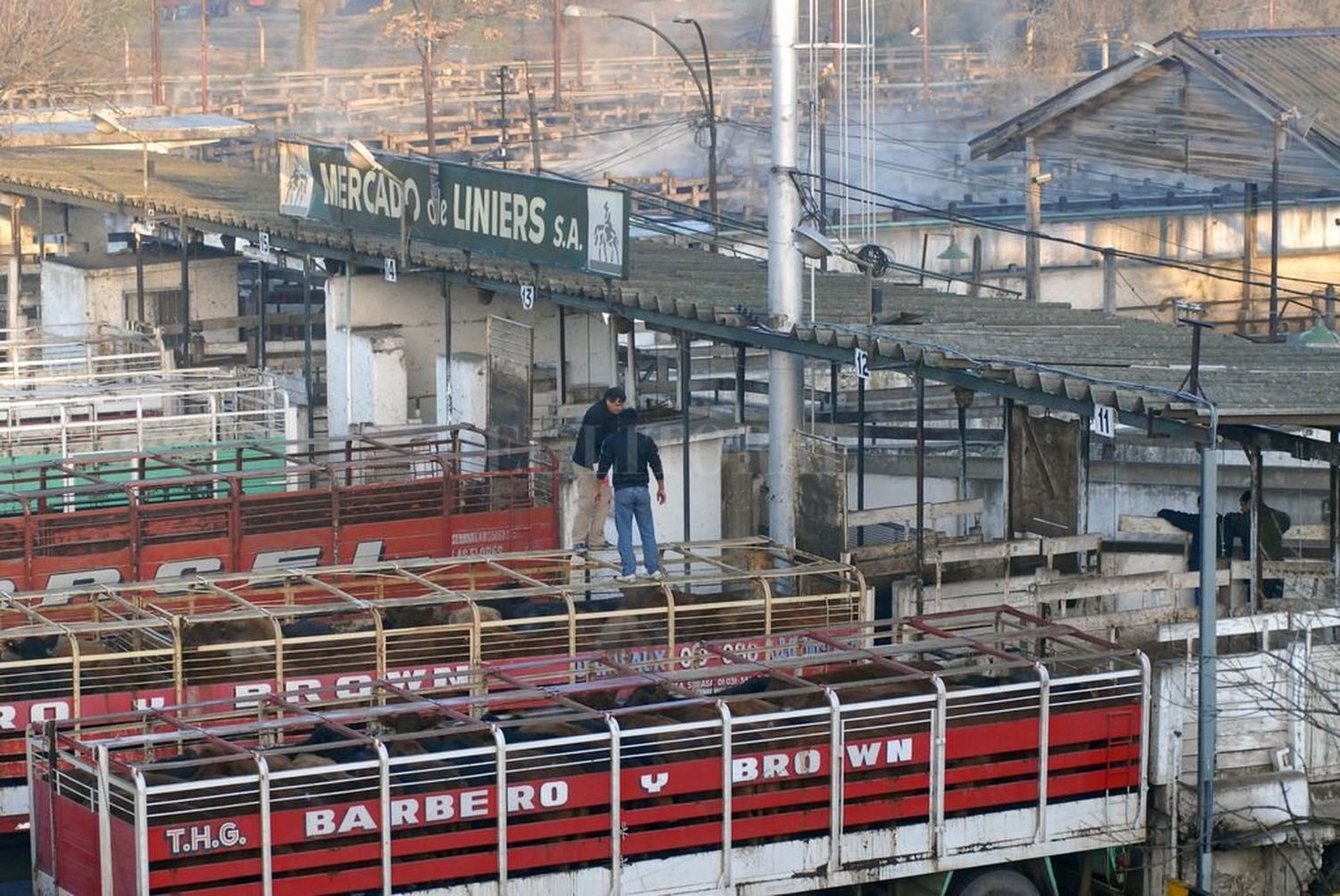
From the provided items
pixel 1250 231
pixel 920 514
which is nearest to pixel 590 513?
pixel 920 514

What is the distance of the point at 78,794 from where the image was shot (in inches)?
543

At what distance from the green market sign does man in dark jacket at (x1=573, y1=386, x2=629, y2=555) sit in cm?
269

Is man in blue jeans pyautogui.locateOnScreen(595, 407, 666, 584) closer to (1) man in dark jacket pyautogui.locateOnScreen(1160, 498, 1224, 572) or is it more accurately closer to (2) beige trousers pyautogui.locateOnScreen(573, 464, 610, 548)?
(2) beige trousers pyautogui.locateOnScreen(573, 464, 610, 548)

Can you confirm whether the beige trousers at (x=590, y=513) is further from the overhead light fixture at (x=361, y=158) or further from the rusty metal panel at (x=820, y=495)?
the overhead light fixture at (x=361, y=158)

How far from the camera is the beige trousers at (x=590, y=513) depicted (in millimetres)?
21969

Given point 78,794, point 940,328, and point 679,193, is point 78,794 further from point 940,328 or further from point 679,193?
point 679,193

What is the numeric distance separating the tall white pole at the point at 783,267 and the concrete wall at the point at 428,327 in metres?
7.88

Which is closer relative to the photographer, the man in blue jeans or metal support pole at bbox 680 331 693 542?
the man in blue jeans

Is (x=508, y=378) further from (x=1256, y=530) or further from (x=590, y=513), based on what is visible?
(x=1256, y=530)

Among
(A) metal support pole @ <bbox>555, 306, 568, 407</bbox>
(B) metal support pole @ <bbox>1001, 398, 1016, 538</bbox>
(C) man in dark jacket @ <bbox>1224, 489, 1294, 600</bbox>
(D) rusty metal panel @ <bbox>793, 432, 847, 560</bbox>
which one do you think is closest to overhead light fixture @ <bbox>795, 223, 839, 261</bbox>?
(D) rusty metal panel @ <bbox>793, 432, 847, 560</bbox>

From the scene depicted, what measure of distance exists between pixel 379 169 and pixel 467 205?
2.79 metres

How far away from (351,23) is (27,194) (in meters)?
57.2

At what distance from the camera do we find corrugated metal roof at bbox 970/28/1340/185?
3478 centimetres

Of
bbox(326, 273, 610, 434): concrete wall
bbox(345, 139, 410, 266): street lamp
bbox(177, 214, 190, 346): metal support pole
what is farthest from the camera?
bbox(177, 214, 190, 346): metal support pole
